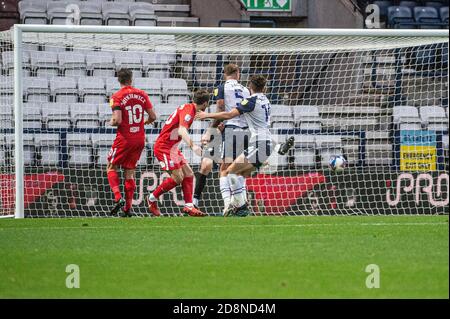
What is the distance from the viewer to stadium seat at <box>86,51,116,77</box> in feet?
50.2

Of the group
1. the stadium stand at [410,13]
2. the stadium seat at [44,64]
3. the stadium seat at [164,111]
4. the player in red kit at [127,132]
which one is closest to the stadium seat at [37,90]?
the stadium seat at [44,64]

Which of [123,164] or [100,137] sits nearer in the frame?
[123,164]

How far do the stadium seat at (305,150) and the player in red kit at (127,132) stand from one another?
2.93m

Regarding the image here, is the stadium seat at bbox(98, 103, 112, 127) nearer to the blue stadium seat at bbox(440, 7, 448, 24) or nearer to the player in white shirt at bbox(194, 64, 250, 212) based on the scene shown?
the player in white shirt at bbox(194, 64, 250, 212)

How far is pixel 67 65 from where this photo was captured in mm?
15164

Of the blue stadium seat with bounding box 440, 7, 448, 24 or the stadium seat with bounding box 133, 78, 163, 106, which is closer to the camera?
the stadium seat with bounding box 133, 78, 163, 106

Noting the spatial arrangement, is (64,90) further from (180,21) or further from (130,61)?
(180,21)

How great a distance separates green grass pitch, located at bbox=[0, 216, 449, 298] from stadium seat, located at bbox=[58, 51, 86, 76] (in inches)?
188

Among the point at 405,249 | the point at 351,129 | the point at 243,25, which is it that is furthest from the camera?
the point at 243,25

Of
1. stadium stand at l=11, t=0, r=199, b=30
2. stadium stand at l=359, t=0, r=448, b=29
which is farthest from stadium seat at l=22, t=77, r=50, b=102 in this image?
stadium stand at l=359, t=0, r=448, b=29

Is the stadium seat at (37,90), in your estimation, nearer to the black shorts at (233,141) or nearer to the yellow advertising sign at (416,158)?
the black shorts at (233,141)

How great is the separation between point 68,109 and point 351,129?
4319 mm

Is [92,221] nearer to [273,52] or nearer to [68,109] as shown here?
[68,109]
